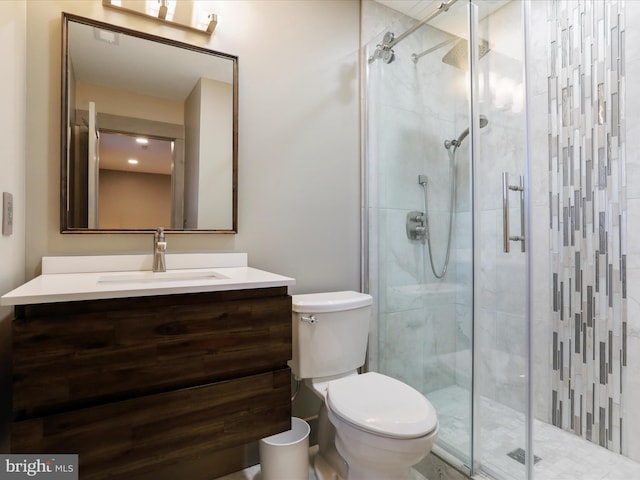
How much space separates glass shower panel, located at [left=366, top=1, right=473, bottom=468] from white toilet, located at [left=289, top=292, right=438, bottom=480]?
0.31 m

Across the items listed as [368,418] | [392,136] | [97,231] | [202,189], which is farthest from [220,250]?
[392,136]

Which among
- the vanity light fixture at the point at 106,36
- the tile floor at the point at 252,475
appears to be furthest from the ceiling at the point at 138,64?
the tile floor at the point at 252,475

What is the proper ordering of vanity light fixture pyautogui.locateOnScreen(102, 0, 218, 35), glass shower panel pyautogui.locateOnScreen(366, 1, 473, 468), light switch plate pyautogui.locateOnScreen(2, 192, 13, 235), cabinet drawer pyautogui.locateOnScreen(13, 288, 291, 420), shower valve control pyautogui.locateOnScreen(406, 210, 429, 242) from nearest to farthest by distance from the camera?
cabinet drawer pyautogui.locateOnScreen(13, 288, 291, 420), light switch plate pyautogui.locateOnScreen(2, 192, 13, 235), vanity light fixture pyautogui.locateOnScreen(102, 0, 218, 35), glass shower panel pyautogui.locateOnScreen(366, 1, 473, 468), shower valve control pyautogui.locateOnScreen(406, 210, 429, 242)

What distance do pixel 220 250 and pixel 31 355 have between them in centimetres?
85

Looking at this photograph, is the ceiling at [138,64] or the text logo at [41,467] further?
the ceiling at [138,64]

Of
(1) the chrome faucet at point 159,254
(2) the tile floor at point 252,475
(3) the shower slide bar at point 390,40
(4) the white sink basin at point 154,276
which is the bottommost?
(2) the tile floor at point 252,475

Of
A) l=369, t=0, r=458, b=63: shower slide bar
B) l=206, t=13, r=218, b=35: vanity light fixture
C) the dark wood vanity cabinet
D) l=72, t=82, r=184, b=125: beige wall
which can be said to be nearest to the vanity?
the dark wood vanity cabinet

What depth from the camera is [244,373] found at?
3.88 ft

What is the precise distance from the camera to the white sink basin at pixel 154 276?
4.36 feet

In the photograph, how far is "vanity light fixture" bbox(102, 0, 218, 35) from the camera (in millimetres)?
1438

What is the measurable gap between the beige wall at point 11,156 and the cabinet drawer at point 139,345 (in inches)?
12.8

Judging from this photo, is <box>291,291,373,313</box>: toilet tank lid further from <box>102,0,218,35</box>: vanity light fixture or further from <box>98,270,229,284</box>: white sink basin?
<box>102,0,218,35</box>: vanity light fixture

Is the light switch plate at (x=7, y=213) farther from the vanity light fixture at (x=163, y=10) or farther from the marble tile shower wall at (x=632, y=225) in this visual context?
the marble tile shower wall at (x=632, y=225)

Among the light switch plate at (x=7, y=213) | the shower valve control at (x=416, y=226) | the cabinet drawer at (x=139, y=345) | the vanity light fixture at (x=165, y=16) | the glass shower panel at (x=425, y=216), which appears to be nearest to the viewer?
the cabinet drawer at (x=139, y=345)
